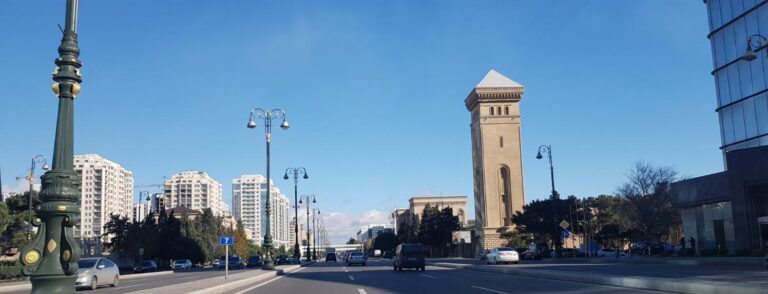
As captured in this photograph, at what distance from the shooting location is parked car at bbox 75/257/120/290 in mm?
26547

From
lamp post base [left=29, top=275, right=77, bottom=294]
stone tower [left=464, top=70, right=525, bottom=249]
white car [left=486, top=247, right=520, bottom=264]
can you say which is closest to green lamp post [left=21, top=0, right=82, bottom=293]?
lamp post base [left=29, top=275, right=77, bottom=294]

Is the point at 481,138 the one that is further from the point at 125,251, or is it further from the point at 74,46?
the point at 74,46

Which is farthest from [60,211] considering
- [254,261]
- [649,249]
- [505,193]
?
[505,193]

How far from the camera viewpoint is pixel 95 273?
89.9ft

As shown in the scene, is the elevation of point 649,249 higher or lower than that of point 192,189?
lower

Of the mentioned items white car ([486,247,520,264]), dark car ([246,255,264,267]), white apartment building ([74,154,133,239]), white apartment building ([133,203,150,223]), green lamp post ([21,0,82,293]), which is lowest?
dark car ([246,255,264,267])

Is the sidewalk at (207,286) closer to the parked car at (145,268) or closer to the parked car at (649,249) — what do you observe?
the parked car at (145,268)

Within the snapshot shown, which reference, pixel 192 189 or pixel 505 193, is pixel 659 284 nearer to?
pixel 505 193

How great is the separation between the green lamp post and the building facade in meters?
34.9

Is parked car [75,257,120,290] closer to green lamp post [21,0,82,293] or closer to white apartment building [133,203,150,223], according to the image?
green lamp post [21,0,82,293]

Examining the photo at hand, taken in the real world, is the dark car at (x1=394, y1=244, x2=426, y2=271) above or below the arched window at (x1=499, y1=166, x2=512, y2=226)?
below

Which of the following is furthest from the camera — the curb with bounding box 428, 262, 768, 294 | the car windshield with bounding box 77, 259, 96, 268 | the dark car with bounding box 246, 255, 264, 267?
the dark car with bounding box 246, 255, 264, 267

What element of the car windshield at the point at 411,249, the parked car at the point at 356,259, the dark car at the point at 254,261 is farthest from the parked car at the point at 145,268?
the car windshield at the point at 411,249

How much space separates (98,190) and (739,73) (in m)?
143
